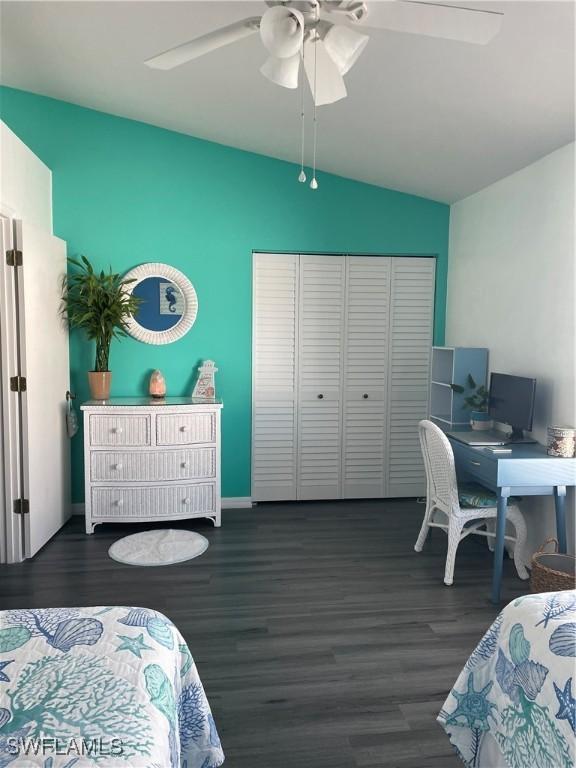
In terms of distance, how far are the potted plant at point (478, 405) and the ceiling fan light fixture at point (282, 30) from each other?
8.94 feet

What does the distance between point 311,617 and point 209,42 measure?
2.58 m

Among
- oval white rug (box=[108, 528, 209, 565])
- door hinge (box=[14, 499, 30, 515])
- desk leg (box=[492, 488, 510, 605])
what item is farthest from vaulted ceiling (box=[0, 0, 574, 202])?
oval white rug (box=[108, 528, 209, 565])

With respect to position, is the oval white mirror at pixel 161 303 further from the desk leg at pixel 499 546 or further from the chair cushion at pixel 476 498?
the desk leg at pixel 499 546

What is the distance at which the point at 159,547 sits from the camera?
148 inches

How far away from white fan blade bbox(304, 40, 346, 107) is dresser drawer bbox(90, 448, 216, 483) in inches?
105

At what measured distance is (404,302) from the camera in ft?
15.7

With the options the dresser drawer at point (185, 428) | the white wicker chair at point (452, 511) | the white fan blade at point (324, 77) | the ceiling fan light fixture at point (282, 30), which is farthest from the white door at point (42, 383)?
the white wicker chair at point (452, 511)

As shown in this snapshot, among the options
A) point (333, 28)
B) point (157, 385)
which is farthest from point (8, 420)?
point (333, 28)

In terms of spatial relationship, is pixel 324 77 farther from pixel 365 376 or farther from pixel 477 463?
pixel 365 376

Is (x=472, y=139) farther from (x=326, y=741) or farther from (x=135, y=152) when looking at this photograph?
(x=326, y=741)

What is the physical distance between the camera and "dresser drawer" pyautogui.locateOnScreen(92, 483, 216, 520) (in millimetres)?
4047

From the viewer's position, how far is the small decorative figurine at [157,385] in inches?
171

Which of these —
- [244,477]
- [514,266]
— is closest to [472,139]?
[514,266]

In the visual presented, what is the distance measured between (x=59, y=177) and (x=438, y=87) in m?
2.87
